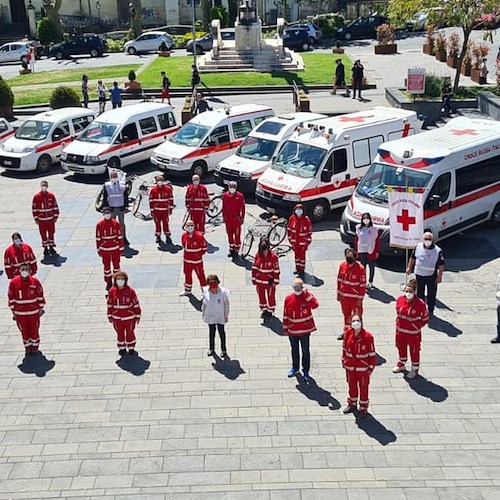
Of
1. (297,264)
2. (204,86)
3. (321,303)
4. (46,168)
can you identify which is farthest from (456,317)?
(204,86)

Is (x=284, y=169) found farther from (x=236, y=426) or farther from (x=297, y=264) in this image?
(x=236, y=426)

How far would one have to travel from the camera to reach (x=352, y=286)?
11.6 m

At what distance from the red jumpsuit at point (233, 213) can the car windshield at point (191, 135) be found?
6253mm

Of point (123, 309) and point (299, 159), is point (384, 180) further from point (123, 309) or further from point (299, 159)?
point (123, 309)

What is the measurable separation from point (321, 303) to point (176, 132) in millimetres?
11316

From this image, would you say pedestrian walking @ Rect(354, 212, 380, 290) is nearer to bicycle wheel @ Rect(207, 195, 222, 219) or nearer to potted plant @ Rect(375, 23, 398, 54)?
bicycle wheel @ Rect(207, 195, 222, 219)

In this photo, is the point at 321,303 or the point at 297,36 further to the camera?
the point at 297,36

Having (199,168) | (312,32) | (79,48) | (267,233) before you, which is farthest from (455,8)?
(79,48)

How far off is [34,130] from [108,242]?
1074 centimetres

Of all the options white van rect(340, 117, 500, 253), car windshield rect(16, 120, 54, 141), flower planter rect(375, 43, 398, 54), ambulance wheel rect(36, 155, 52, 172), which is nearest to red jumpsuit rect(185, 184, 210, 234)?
white van rect(340, 117, 500, 253)

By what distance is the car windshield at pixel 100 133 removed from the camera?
2184 cm

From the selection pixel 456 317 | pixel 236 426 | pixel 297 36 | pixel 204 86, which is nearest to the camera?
pixel 236 426

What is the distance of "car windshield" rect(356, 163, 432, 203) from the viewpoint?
1523cm

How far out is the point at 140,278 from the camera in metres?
14.7
